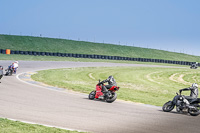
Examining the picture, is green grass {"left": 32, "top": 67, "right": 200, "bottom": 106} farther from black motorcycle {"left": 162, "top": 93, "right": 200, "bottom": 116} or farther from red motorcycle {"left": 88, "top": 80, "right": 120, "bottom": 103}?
black motorcycle {"left": 162, "top": 93, "right": 200, "bottom": 116}

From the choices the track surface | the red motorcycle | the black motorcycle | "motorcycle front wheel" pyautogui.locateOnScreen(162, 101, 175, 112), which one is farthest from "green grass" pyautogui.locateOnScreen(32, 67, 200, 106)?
the track surface

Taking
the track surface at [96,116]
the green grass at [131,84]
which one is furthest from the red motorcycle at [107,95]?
the green grass at [131,84]

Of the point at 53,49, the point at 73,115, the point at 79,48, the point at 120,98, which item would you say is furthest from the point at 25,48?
the point at 73,115

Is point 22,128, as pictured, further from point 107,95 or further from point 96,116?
point 107,95

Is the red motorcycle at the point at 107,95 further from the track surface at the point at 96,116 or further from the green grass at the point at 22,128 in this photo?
the green grass at the point at 22,128

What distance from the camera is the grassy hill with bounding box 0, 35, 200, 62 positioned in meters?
83.4

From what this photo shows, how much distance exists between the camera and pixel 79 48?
88188 mm

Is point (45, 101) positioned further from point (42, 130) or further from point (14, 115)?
point (42, 130)

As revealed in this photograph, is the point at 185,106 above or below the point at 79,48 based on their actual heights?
below

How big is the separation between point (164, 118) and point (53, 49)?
72.8 metres

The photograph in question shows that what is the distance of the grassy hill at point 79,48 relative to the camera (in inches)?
3285

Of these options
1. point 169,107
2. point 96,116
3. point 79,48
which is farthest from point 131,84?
point 79,48

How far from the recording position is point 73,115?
40.4ft

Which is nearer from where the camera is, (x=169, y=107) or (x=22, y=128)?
(x=22, y=128)
